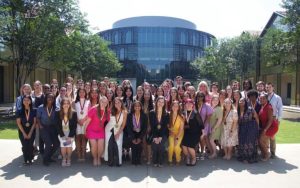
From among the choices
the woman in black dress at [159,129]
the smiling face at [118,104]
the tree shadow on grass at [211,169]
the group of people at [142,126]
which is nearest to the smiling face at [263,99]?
the group of people at [142,126]

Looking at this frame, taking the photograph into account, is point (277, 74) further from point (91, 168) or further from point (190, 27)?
point (91, 168)

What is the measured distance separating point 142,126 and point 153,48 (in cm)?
6310

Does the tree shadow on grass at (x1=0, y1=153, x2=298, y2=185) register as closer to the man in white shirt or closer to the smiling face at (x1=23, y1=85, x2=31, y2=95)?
the man in white shirt

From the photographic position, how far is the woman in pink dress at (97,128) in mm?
8031

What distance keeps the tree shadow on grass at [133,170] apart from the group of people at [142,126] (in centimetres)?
23

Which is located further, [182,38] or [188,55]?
[188,55]

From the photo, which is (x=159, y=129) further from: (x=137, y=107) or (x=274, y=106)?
(x=274, y=106)

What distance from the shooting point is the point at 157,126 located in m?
7.94

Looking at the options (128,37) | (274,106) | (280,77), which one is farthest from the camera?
(128,37)

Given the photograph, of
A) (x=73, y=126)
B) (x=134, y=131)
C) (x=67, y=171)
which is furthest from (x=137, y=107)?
(x=67, y=171)

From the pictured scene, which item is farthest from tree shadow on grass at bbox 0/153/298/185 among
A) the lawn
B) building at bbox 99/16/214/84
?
building at bbox 99/16/214/84

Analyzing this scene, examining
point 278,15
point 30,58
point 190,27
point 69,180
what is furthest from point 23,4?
point 190,27

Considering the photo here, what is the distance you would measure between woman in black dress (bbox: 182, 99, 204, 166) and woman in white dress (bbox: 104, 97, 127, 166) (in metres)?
1.49

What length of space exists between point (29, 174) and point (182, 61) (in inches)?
2601
